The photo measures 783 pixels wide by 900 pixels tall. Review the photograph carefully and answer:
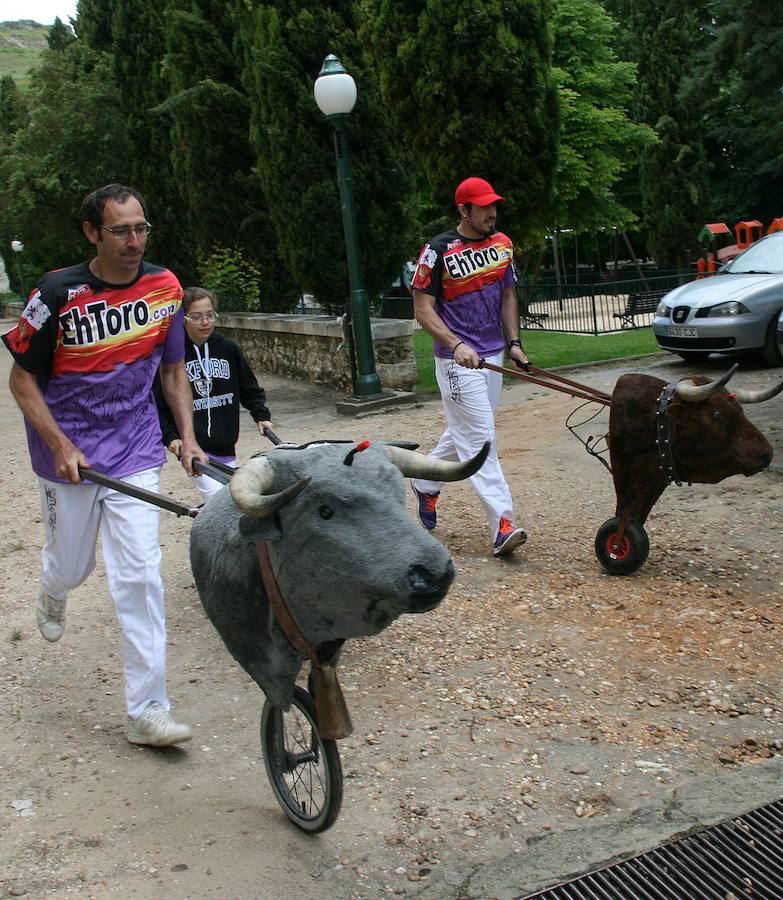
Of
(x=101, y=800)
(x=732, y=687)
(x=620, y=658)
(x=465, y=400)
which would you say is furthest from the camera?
(x=465, y=400)

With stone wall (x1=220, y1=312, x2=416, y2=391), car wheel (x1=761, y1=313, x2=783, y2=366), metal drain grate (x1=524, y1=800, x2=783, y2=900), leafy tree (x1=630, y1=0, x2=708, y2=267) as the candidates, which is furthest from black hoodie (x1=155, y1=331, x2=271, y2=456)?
leafy tree (x1=630, y1=0, x2=708, y2=267)

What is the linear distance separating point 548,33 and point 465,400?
8.92m

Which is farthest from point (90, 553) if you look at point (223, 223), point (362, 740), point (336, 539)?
point (223, 223)

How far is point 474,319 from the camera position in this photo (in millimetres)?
6516

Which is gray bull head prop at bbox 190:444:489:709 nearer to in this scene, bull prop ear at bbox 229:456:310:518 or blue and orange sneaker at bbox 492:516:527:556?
bull prop ear at bbox 229:456:310:518

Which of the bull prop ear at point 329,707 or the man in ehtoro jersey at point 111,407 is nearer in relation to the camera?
the bull prop ear at point 329,707

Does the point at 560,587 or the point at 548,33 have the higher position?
the point at 548,33

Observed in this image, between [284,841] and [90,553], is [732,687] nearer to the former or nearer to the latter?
[284,841]

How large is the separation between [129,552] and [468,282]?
10.2ft

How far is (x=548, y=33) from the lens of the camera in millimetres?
13539

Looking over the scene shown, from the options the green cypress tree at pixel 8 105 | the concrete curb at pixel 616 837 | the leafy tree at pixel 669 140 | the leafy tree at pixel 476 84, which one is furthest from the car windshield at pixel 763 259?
the green cypress tree at pixel 8 105

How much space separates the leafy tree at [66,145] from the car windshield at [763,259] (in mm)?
15735

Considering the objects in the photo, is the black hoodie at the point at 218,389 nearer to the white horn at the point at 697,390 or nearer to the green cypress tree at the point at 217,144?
the white horn at the point at 697,390

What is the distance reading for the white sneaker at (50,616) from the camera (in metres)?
4.75
